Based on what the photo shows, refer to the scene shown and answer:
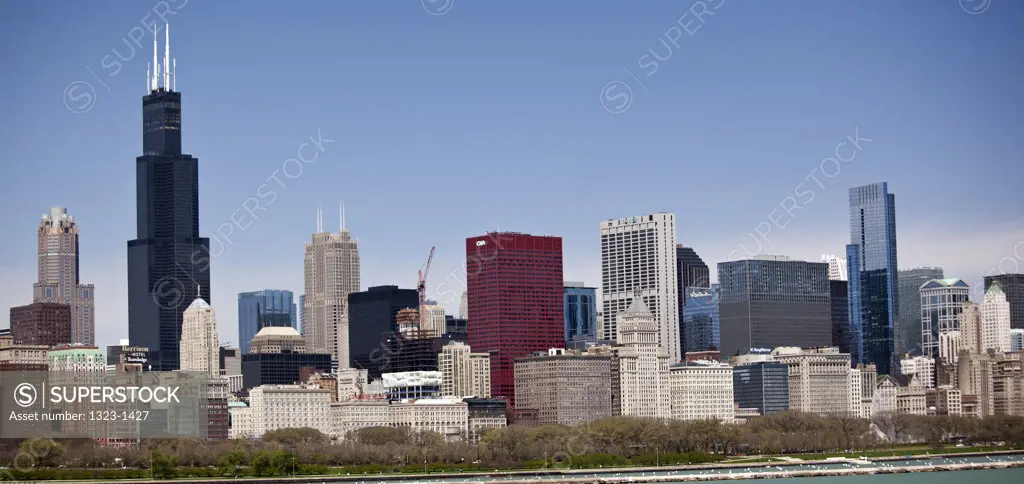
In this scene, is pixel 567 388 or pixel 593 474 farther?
pixel 567 388

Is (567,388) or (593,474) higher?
(567,388)

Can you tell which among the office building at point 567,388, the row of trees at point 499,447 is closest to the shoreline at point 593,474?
the row of trees at point 499,447

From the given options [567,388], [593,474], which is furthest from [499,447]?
[567,388]

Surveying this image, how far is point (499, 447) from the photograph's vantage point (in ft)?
496

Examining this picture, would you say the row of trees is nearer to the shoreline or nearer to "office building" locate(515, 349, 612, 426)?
the shoreline

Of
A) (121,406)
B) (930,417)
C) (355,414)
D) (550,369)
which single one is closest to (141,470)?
(121,406)

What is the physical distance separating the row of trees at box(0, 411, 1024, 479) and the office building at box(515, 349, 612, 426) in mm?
23336

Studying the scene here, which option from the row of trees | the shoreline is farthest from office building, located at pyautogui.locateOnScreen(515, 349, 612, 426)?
the shoreline

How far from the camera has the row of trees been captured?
456 feet

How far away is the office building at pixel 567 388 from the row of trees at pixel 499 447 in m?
23.3

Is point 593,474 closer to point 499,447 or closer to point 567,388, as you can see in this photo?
point 499,447

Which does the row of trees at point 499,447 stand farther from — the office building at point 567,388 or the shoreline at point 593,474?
the office building at point 567,388

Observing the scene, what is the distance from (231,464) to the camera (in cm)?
13988

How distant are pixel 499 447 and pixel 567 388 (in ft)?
142
